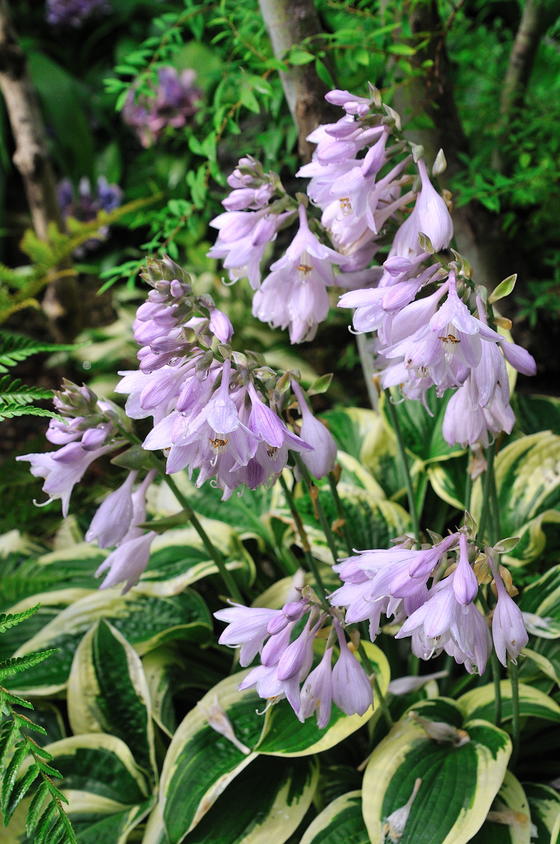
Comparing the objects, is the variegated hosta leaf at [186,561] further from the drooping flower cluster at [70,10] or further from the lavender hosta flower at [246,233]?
the drooping flower cluster at [70,10]

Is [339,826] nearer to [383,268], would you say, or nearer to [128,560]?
[128,560]

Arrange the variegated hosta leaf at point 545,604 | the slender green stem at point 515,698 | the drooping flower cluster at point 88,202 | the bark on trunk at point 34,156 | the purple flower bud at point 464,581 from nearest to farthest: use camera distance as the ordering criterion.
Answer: the purple flower bud at point 464,581 → the slender green stem at point 515,698 → the variegated hosta leaf at point 545,604 → the bark on trunk at point 34,156 → the drooping flower cluster at point 88,202

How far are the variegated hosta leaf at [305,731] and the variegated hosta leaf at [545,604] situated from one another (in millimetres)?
285

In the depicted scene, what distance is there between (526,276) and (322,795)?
5.66ft

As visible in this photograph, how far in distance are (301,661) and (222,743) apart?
0.41m

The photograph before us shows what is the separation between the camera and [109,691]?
1563 millimetres

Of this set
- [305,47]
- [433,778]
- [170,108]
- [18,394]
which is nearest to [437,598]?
[433,778]

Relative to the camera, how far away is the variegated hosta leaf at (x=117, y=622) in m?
1.60

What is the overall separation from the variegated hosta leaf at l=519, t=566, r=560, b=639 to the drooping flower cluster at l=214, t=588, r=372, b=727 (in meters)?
0.43

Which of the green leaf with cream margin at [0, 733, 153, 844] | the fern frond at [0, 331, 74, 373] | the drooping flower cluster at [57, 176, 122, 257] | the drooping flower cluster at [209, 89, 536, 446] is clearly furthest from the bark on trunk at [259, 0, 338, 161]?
the drooping flower cluster at [57, 176, 122, 257]

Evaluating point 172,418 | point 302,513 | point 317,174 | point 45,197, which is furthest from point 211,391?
point 45,197

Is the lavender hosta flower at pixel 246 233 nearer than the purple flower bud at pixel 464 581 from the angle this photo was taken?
No

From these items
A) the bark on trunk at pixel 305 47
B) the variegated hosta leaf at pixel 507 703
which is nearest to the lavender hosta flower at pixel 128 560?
the variegated hosta leaf at pixel 507 703

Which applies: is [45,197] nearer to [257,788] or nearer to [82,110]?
[82,110]
